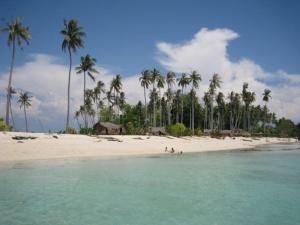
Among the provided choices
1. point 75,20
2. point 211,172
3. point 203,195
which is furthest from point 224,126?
point 203,195

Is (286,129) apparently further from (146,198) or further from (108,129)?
(146,198)

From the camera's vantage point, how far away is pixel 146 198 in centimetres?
1498

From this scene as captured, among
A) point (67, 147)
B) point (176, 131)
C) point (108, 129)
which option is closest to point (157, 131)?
point (176, 131)

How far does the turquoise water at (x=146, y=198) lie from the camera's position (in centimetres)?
1155

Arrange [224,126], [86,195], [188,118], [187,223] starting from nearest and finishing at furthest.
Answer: [187,223]
[86,195]
[188,118]
[224,126]

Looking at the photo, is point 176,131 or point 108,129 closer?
point 108,129

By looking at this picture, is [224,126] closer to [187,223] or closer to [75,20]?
[75,20]

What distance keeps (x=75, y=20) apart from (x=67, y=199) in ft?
153

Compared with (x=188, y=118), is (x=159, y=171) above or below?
below

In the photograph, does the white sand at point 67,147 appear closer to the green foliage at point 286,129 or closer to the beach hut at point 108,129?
the beach hut at point 108,129

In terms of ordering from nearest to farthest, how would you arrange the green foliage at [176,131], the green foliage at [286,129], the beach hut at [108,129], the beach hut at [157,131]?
the beach hut at [108,129], the beach hut at [157,131], the green foliage at [176,131], the green foliage at [286,129]

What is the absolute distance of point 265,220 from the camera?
11430mm

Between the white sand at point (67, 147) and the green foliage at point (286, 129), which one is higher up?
the green foliage at point (286, 129)

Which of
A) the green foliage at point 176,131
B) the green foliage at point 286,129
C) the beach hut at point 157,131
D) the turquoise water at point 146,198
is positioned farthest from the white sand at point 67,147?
the green foliage at point 286,129
